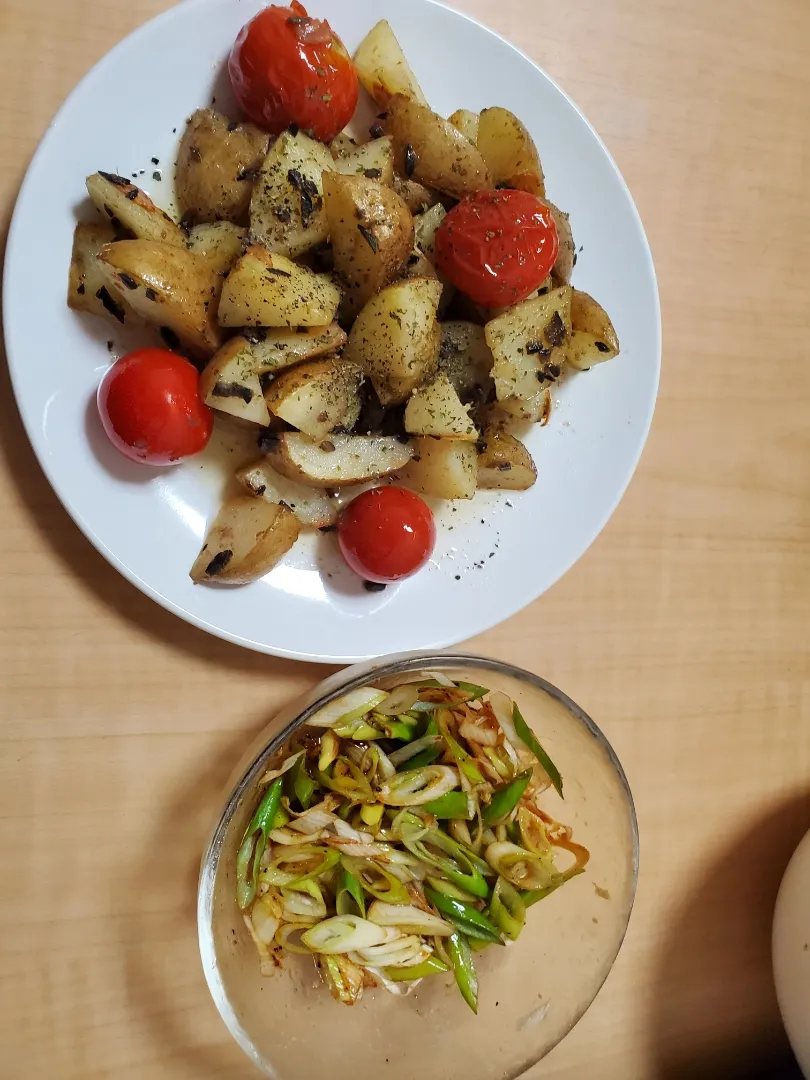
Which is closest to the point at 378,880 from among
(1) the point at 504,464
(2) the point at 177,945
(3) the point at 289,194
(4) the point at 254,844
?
(4) the point at 254,844

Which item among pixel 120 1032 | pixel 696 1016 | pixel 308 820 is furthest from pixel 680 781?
pixel 120 1032

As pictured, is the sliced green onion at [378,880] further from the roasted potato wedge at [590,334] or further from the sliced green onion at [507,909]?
the roasted potato wedge at [590,334]

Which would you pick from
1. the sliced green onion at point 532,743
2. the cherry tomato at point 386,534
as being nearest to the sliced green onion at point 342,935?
the sliced green onion at point 532,743

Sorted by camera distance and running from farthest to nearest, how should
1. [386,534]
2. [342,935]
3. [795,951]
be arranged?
[795,951], [386,534], [342,935]

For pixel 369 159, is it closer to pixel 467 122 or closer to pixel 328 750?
pixel 467 122

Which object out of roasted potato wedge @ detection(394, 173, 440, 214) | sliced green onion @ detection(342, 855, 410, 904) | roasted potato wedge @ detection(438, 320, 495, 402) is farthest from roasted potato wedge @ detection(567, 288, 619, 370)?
sliced green onion @ detection(342, 855, 410, 904)

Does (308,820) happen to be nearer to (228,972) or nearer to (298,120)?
(228,972)
